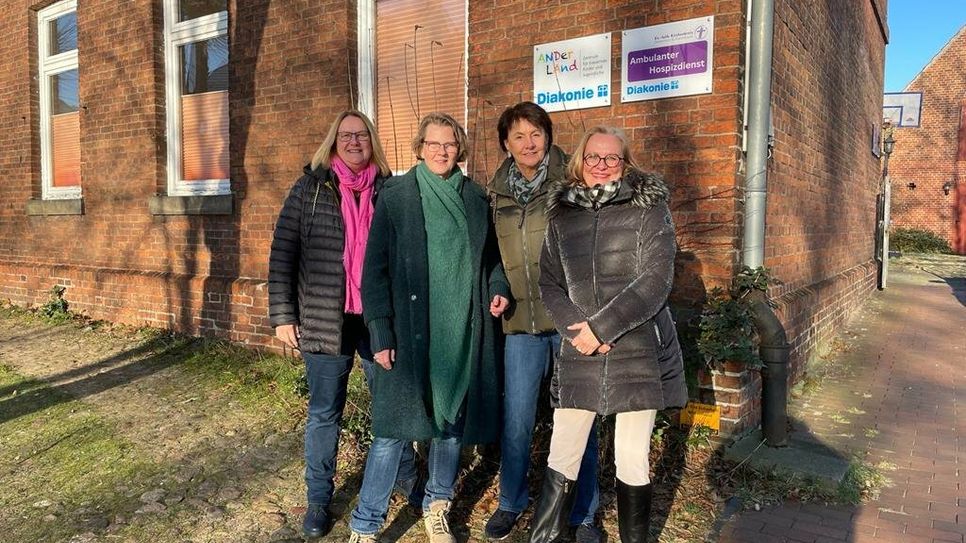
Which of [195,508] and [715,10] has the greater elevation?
[715,10]

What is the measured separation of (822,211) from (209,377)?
5860 millimetres

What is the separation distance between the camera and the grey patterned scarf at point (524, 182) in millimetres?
3061

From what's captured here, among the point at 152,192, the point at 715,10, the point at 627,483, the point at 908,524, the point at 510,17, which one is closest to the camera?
the point at 627,483

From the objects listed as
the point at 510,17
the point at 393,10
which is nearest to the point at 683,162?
the point at 510,17

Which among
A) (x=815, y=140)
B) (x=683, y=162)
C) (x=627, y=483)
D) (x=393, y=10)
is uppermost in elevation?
(x=393, y=10)

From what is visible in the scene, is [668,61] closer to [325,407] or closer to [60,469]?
[325,407]

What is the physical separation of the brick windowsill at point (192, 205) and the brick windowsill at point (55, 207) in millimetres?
1514

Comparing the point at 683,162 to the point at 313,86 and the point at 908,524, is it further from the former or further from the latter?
the point at 313,86

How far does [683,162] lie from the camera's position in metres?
4.27

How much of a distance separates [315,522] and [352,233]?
1.35m

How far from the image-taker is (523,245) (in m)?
3.04

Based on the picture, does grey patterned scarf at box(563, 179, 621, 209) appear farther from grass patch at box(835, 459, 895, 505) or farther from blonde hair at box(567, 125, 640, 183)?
grass patch at box(835, 459, 895, 505)

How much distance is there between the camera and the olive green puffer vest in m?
3.00

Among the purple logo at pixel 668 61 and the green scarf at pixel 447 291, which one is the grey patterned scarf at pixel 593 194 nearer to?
the green scarf at pixel 447 291
